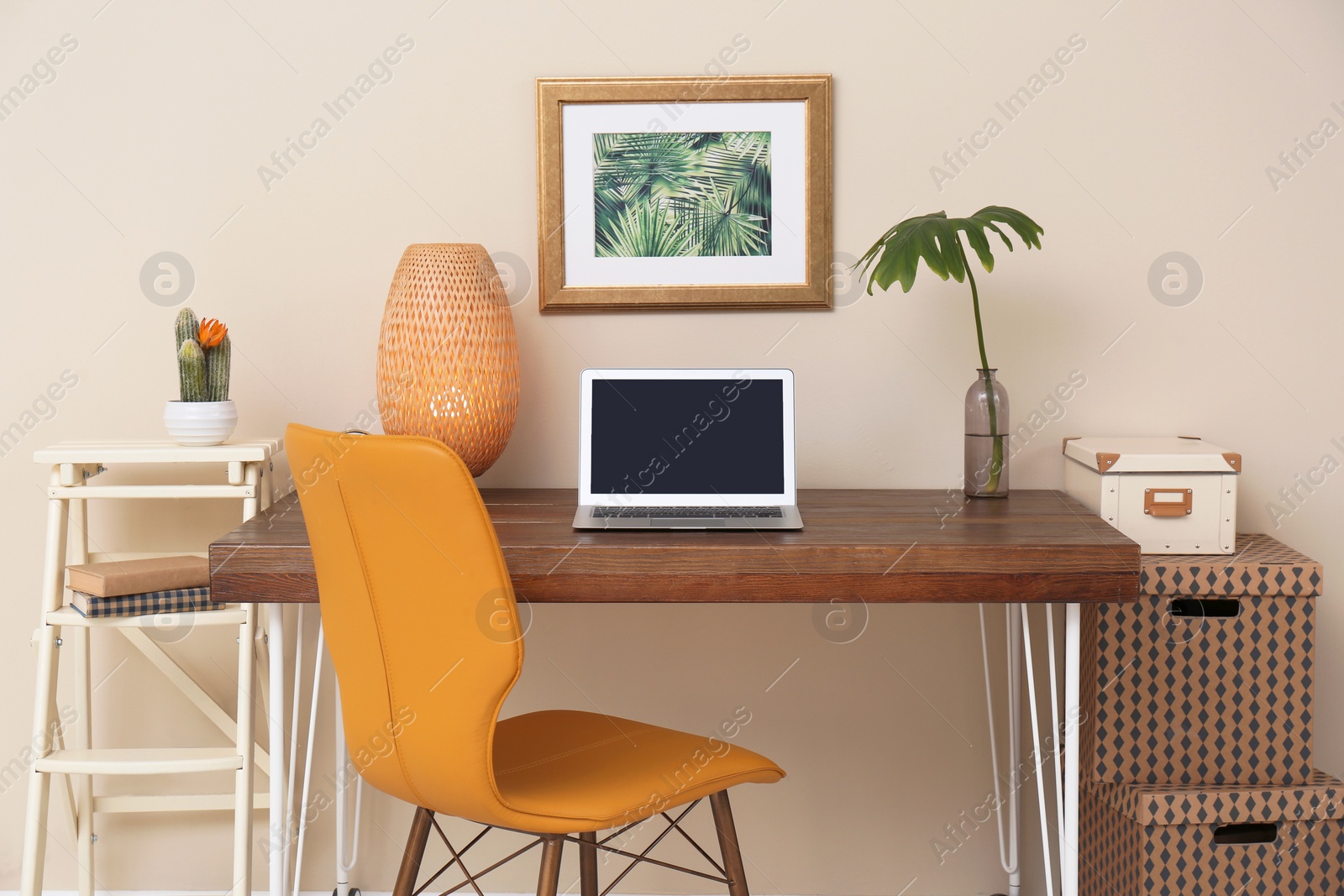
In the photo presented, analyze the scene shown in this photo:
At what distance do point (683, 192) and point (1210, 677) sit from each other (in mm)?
1287

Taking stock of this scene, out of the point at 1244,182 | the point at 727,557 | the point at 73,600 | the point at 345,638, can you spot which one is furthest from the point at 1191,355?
the point at 73,600

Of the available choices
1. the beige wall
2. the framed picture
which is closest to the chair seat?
the beige wall

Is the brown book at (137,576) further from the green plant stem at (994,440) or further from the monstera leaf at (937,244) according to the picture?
the green plant stem at (994,440)

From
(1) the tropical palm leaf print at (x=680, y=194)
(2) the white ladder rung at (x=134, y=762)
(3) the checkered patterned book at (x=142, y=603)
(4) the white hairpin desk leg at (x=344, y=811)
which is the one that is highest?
(1) the tropical palm leaf print at (x=680, y=194)

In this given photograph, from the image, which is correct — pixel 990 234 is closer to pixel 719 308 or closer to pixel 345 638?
pixel 719 308

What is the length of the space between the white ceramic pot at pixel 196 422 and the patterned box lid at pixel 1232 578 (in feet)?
5.36

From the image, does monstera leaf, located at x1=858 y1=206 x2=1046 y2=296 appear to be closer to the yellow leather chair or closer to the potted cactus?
the yellow leather chair

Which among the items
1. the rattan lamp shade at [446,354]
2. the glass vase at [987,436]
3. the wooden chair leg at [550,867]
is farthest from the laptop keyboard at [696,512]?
the wooden chair leg at [550,867]

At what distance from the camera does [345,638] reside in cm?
133

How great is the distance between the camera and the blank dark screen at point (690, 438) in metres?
1.75

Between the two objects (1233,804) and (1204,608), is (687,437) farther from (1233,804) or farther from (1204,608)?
(1233,804)

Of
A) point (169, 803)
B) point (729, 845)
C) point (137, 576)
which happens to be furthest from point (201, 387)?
point (729, 845)

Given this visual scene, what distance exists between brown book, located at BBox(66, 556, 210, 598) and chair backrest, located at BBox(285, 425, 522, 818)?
0.57 meters

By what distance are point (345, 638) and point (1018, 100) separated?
1579 mm
